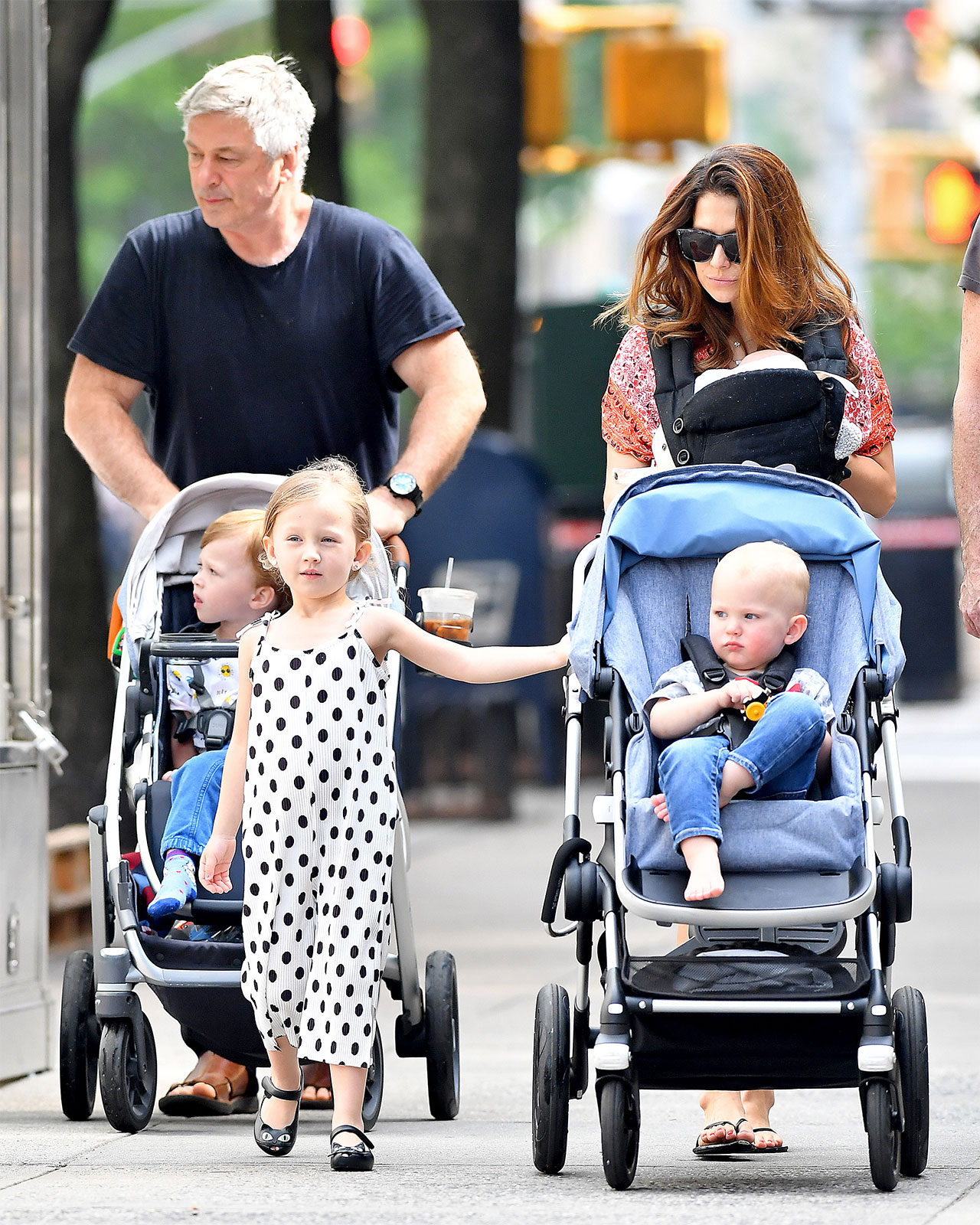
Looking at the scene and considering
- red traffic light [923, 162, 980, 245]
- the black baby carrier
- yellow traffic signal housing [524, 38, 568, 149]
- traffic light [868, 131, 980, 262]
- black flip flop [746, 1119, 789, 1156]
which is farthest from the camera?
traffic light [868, 131, 980, 262]

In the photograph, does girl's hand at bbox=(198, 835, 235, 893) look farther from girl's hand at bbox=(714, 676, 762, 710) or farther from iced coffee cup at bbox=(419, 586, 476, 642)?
girl's hand at bbox=(714, 676, 762, 710)

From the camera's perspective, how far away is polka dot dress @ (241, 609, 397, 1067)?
14.9 feet

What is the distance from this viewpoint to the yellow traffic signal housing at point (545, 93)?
16984mm

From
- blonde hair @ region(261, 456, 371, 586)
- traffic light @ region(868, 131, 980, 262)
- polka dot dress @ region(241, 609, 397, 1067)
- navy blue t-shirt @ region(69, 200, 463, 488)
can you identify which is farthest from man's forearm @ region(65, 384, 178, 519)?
traffic light @ region(868, 131, 980, 262)

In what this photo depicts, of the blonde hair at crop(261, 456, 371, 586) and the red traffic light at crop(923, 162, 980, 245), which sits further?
the red traffic light at crop(923, 162, 980, 245)

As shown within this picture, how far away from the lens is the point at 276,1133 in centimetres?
466

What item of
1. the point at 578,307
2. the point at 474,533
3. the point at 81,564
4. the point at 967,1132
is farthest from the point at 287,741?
the point at 578,307

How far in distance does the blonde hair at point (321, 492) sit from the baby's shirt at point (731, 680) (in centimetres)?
69

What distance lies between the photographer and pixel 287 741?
4.54 meters

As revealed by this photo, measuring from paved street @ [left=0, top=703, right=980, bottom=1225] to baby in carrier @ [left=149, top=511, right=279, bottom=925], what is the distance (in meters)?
0.62

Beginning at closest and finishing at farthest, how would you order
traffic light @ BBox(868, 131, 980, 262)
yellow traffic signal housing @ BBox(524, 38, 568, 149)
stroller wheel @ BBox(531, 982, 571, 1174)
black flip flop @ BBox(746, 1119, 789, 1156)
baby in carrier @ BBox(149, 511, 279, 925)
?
stroller wheel @ BBox(531, 982, 571, 1174) < black flip flop @ BBox(746, 1119, 789, 1156) < baby in carrier @ BBox(149, 511, 279, 925) < yellow traffic signal housing @ BBox(524, 38, 568, 149) < traffic light @ BBox(868, 131, 980, 262)

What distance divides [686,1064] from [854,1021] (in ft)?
1.04

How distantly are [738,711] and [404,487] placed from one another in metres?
1.32

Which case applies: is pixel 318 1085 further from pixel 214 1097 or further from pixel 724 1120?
pixel 724 1120
